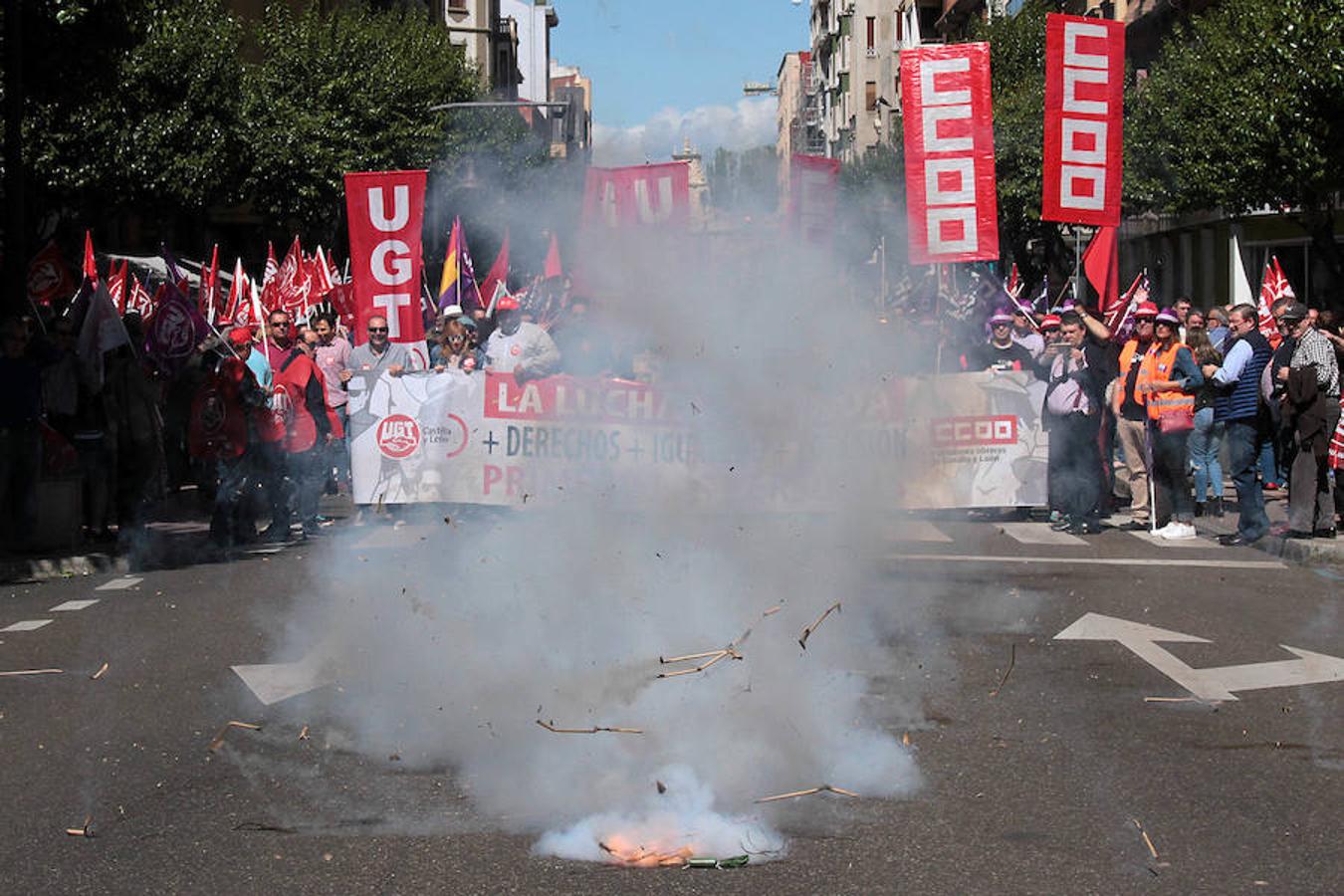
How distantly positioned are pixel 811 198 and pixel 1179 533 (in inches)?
279

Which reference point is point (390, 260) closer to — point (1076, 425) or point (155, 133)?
point (1076, 425)

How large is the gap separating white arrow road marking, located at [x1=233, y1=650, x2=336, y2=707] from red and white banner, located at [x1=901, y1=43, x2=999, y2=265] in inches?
238

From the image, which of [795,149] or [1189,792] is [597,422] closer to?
[795,149]

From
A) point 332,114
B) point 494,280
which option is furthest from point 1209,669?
point 332,114

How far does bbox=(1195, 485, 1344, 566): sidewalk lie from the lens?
12008mm

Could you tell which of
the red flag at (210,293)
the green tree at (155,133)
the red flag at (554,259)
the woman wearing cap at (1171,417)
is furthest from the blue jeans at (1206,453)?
the green tree at (155,133)

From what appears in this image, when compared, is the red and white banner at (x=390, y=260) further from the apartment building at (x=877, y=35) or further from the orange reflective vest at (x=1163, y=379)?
the apartment building at (x=877, y=35)

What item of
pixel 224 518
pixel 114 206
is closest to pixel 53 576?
pixel 224 518

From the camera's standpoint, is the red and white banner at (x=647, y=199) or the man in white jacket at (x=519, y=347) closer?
the red and white banner at (x=647, y=199)

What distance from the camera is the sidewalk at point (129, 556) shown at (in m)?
12.0

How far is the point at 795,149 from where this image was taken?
8.45 m

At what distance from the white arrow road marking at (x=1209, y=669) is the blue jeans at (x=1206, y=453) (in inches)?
253

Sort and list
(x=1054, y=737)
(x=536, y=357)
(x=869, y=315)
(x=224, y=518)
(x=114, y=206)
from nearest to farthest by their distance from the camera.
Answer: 1. (x=1054, y=737)
2. (x=869, y=315)
3. (x=536, y=357)
4. (x=224, y=518)
5. (x=114, y=206)

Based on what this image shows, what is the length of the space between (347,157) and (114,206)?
20.9 feet
